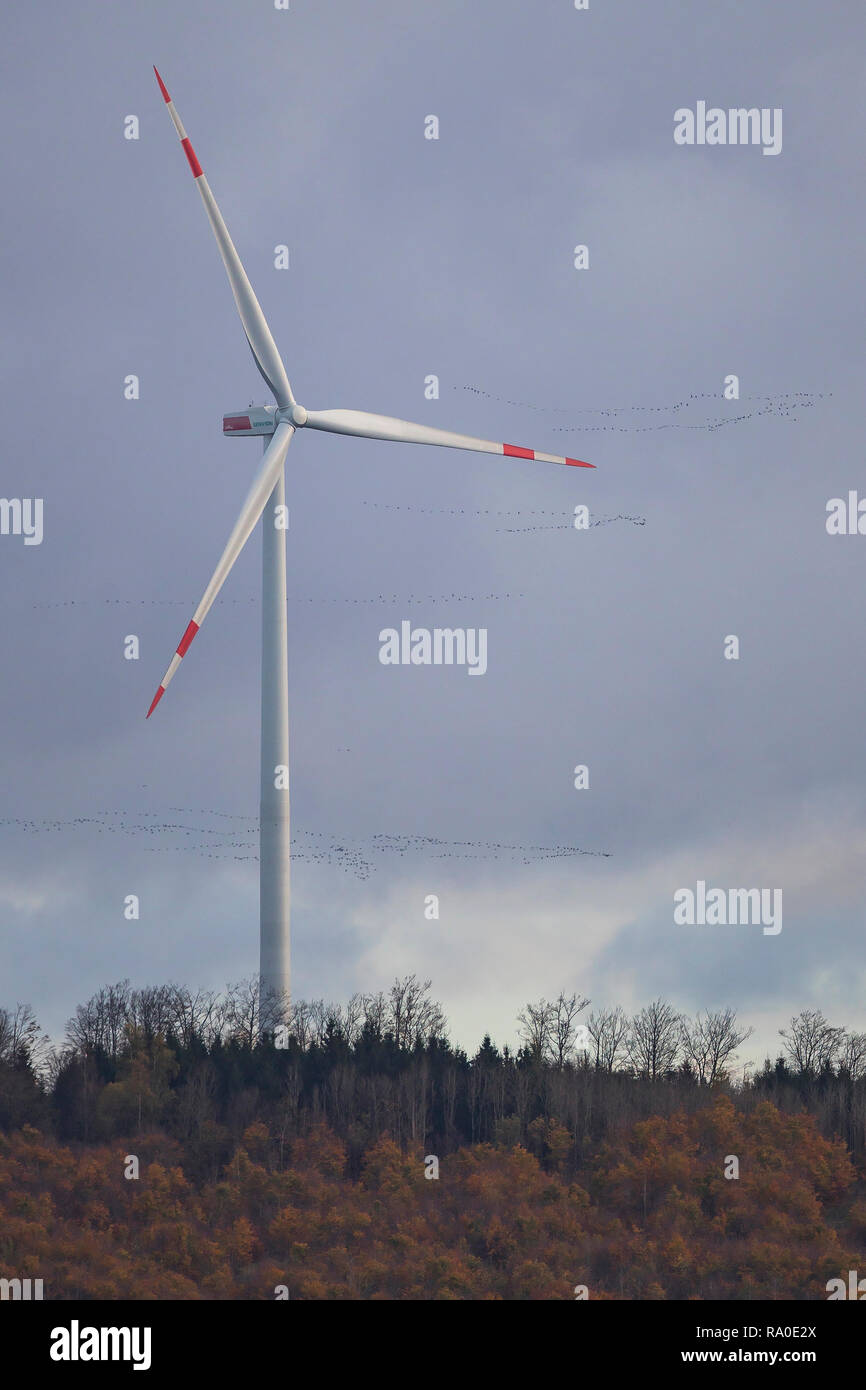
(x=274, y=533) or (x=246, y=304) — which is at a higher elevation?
(x=246, y=304)

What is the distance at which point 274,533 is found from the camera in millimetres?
95438

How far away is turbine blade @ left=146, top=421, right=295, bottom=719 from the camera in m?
79.1

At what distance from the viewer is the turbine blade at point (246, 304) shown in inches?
3383

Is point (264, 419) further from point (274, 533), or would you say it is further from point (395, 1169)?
point (395, 1169)

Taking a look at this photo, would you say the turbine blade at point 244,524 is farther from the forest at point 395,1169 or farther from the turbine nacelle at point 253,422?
the forest at point 395,1169

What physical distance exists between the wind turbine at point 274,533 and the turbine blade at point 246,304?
0.05 meters

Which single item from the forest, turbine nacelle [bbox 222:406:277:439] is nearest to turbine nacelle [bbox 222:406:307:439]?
turbine nacelle [bbox 222:406:277:439]

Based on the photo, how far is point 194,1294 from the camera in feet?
278

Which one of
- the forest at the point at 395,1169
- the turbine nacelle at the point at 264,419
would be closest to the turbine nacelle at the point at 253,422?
the turbine nacelle at the point at 264,419

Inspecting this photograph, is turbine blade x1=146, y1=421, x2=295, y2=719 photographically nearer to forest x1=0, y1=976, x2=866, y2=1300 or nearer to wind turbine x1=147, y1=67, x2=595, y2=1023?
wind turbine x1=147, y1=67, x2=595, y2=1023

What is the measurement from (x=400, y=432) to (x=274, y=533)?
8.22 m

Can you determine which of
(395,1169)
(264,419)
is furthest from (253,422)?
(395,1169)

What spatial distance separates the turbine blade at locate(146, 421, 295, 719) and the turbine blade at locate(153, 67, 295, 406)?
2.09m
